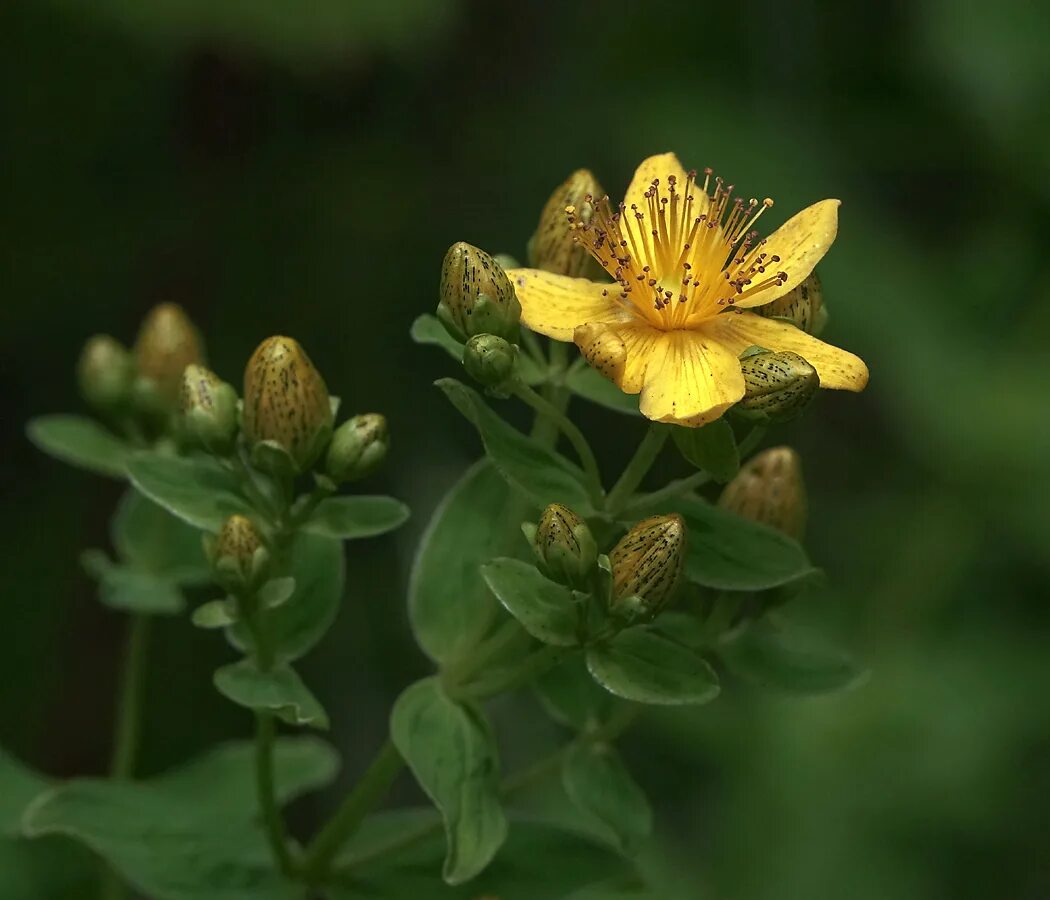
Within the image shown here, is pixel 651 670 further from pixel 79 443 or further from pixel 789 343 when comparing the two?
pixel 79 443

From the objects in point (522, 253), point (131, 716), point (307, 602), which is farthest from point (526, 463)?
point (522, 253)

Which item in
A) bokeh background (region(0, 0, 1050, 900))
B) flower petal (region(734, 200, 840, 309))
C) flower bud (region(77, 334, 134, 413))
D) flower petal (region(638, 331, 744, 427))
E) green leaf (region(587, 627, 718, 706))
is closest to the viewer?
flower petal (region(638, 331, 744, 427))

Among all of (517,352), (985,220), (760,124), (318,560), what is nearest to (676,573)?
(517,352)

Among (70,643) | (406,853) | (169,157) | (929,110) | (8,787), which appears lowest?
(70,643)

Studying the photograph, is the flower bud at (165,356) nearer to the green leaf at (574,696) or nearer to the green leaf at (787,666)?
the green leaf at (574,696)

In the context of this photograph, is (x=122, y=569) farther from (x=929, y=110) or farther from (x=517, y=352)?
(x=929, y=110)

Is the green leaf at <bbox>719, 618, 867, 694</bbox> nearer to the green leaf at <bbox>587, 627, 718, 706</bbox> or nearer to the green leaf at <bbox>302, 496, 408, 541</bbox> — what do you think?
the green leaf at <bbox>587, 627, 718, 706</bbox>

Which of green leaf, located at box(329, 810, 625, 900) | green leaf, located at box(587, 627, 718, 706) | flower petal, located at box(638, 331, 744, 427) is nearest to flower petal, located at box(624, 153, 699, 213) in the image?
flower petal, located at box(638, 331, 744, 427)
